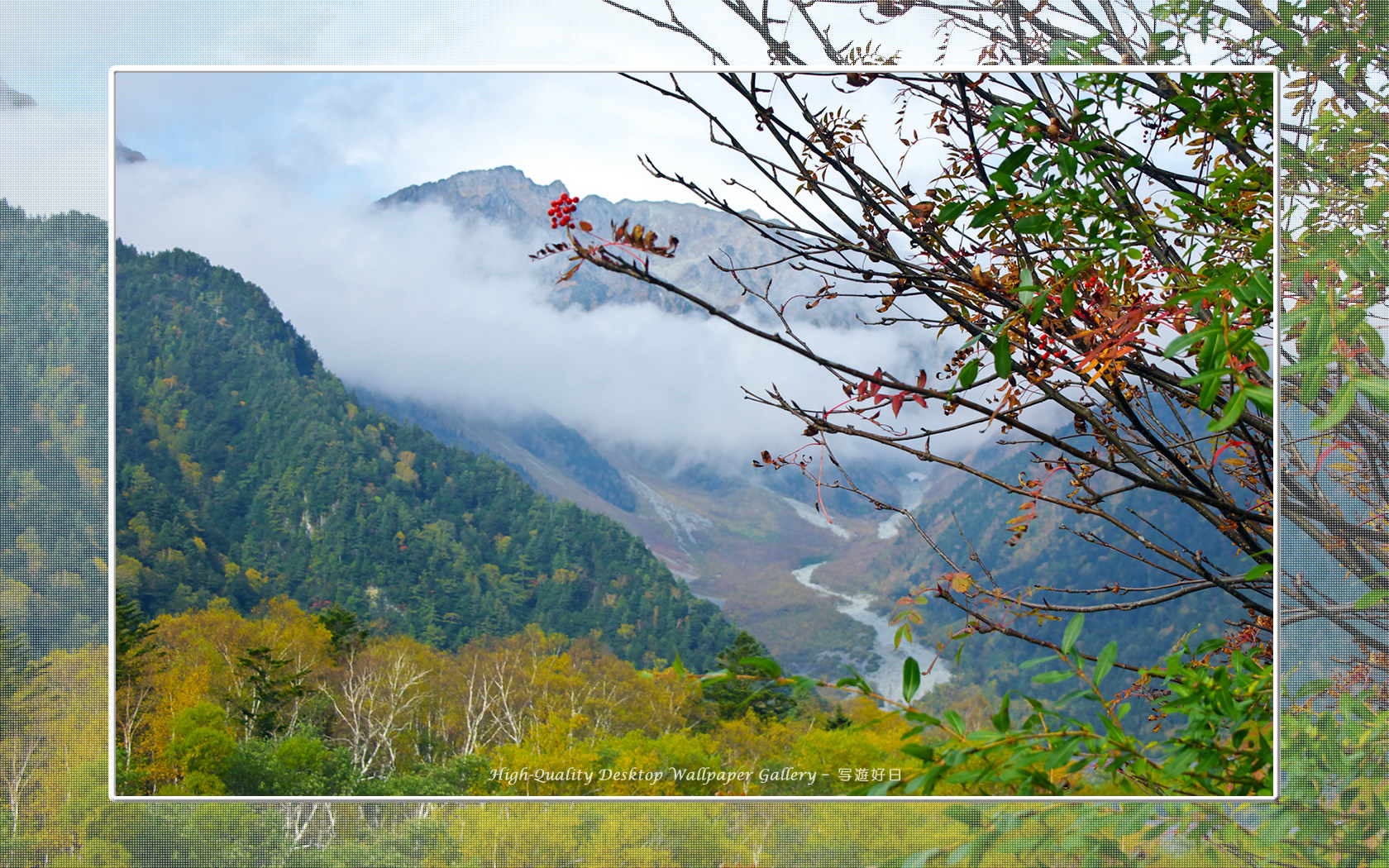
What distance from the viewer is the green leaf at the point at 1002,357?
6.35 feet

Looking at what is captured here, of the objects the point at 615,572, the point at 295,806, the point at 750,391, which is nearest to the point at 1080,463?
the point at 750,391

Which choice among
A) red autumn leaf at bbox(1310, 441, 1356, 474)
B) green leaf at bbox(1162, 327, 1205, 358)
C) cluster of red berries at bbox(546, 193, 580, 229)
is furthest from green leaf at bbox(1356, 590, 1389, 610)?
cluster of red berries at bbox(546, 193, 580, 229)

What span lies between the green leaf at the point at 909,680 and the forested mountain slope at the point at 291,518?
69cm

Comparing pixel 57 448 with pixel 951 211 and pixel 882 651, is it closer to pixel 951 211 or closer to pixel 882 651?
pixel 882 651

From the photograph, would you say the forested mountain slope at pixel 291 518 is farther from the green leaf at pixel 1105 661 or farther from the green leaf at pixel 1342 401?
the green leaf at pixel 1342 401

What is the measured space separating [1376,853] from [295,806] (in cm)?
303

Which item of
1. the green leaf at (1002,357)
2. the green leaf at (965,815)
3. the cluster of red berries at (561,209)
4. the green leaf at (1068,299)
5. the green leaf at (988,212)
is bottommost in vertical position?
the green leaf at (965,815)

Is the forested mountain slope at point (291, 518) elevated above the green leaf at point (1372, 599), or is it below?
above

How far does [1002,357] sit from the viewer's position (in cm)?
195

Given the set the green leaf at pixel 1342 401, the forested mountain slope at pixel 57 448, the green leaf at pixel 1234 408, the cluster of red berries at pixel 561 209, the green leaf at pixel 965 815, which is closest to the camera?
the green leaf at pixel 1234 408

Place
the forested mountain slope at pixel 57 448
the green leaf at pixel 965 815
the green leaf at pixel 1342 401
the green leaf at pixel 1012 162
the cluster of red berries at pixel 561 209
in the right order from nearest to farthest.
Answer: the green leaf at pixel 1342 401
the green leaf at pixel 1012 162
the green leaf at pixel 965 815
the cluster of red berries at pixel 561 209
the forested mountain slope at pixel 57 448

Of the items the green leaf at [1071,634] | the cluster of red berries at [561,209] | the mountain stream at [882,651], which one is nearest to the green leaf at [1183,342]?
the green leaf at [1071,634]

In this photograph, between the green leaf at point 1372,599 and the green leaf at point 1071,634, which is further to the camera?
the green leaf at point 1372,599

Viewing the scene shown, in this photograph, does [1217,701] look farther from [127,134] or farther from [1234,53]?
[127,134]
